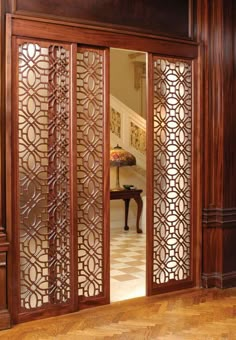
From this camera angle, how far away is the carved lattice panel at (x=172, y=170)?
15.1 feet

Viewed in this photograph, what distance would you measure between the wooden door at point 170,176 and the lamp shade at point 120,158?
325cm

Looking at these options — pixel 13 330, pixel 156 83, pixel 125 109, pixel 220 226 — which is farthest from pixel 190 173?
pixel 125 109

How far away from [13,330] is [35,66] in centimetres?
211

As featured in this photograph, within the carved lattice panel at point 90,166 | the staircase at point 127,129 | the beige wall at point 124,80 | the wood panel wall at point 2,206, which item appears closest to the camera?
the wood panel wall at point 2,206

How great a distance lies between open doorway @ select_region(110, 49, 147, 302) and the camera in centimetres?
735

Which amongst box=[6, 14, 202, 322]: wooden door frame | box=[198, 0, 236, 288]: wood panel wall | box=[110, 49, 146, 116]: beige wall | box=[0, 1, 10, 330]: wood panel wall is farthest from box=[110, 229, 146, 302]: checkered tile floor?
box=[110, 49, 146, 116]: beige wall

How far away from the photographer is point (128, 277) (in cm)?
522

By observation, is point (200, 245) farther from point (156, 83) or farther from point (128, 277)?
point (156, 83)

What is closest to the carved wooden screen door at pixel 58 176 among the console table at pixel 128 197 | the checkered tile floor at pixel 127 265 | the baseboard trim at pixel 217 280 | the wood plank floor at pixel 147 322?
the wood plank floor at pixel 147 322

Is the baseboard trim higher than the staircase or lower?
lower

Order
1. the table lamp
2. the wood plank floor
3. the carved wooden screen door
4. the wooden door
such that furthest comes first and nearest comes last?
the table lamp, the wooden door, the carved wooden screen door, the wood plank floor

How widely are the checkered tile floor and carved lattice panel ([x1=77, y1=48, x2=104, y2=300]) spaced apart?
413mm

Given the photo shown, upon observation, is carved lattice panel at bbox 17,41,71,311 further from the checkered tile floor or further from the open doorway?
the open doorway

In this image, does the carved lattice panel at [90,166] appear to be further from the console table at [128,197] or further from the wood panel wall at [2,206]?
the console table at [128,197]
